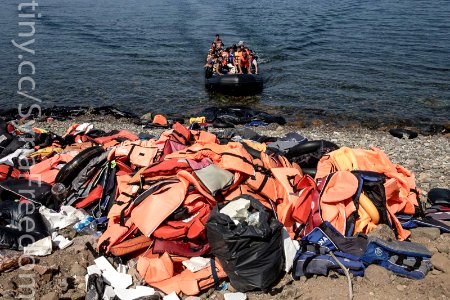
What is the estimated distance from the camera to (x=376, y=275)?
4508 millimetres

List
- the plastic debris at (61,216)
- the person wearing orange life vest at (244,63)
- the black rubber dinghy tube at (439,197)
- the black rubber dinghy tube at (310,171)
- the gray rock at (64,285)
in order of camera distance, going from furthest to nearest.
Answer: the person wearing orange life vest at (244,63) < the black rubber dinghy tube at (310,171) < the black rubber dinghy tube at (439,197) < the plastic debris at (61,216) < the gray rock at (64,285)

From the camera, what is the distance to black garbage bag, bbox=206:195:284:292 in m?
4.29

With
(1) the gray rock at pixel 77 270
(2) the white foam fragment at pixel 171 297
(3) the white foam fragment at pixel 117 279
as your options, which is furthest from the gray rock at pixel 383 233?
(1) the gray rock at pixel 77 270

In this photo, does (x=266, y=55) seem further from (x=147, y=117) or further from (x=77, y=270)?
(x=77, y=270)

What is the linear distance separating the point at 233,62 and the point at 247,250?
1341 centimetres

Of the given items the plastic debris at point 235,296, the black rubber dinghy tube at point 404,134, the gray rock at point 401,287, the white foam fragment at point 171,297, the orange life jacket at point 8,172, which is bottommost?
the black rubber dinghy tube at point 404,134

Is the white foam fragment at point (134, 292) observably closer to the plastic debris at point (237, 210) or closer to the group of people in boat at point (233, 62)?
the plastic debris at point (237, 210)

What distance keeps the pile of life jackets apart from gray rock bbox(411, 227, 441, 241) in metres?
0.25

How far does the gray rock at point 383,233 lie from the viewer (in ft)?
16.3

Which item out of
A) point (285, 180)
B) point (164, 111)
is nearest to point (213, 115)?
point (164, 111)

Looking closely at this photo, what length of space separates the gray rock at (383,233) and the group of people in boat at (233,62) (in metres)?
12.4

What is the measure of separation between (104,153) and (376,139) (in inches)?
288

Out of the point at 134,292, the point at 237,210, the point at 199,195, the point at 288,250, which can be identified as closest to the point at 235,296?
the point at 288,250

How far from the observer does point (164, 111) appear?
47.6 feet
